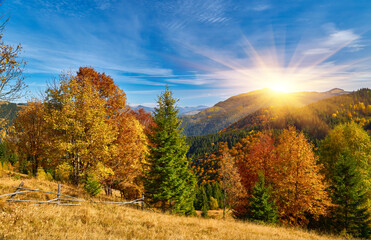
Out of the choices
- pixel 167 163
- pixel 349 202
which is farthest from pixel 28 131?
pixel 349 202

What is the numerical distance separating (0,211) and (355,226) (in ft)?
111

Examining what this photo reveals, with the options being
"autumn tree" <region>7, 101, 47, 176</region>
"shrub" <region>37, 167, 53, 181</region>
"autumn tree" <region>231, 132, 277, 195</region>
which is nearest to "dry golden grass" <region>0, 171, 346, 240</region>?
"shrub" <region>37, 167, 53, 181</region>

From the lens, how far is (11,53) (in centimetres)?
1059

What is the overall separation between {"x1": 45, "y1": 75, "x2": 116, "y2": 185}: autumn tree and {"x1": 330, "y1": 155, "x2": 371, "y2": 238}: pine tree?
29433 millimetres

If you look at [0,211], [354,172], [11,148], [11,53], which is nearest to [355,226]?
[354,172]

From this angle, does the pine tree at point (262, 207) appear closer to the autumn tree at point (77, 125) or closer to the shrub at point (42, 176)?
the autumn tree at point (77, 125)

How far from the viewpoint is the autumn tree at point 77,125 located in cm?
1636

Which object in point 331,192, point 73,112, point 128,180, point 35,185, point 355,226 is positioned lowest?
point 355,226

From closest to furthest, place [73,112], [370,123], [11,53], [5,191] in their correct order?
[11,53]
[5,191]
[73,112]
[370,123]

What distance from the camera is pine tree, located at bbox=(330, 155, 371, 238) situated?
22.4 meters

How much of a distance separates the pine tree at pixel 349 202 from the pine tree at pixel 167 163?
20.1m

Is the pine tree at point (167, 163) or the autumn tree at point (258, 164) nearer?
the pine tree at point (167, 163)

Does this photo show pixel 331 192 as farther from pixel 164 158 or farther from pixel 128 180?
pixel 128 180

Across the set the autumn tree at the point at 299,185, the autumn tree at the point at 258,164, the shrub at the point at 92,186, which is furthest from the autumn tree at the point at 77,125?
the autumn tree at the point at 258,164
